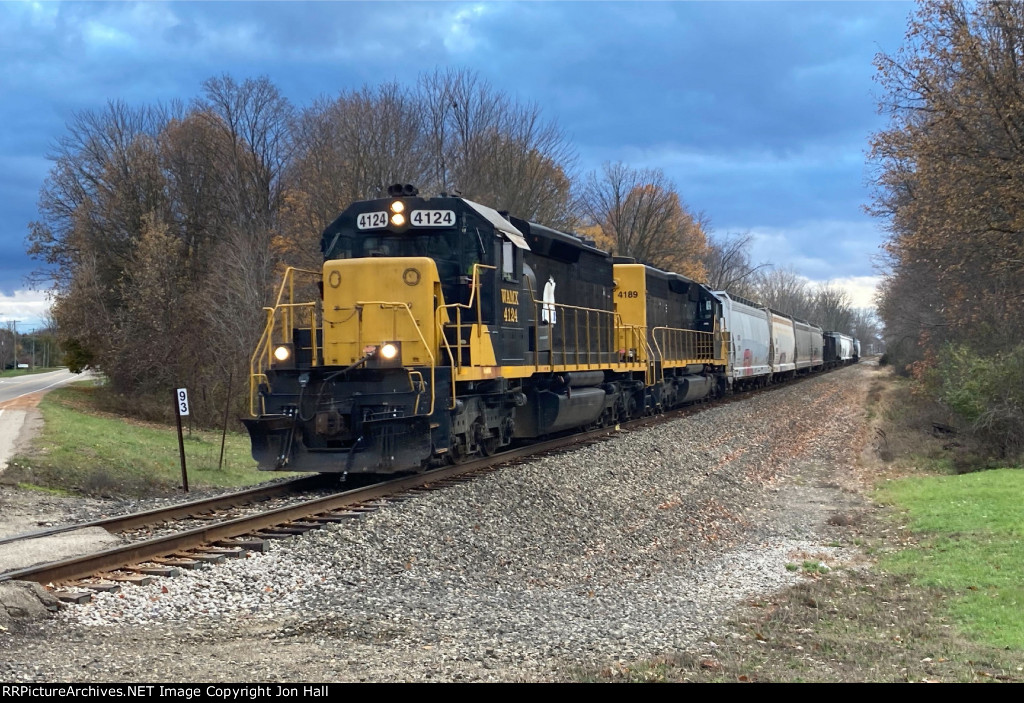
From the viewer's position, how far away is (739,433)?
20.8 metres

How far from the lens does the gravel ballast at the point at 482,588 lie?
519cm

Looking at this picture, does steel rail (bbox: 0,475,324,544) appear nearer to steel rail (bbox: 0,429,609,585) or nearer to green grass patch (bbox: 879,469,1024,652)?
steel rail (bbox: 0,429,609,585)

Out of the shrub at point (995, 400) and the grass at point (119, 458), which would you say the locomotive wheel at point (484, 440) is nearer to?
the grass at point (119, 458)

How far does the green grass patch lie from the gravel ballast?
0.97m

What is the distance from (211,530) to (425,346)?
3.70 meters

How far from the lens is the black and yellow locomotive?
35.3ft

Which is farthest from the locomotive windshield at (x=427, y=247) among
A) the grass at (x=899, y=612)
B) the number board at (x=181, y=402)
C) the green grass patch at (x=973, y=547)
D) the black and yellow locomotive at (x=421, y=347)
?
the green grass patch at (x=973, y=547)

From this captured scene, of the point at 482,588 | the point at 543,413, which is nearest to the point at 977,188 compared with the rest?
the point at 543,413

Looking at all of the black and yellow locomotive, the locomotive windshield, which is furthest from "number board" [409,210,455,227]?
the locomotive windshield

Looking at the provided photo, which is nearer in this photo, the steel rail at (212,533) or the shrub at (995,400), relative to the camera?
the steel rail at (212,533)

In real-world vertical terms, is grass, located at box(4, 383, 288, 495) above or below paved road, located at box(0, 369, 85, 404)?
below

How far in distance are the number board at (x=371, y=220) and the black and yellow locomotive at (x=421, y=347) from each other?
0.02 m
